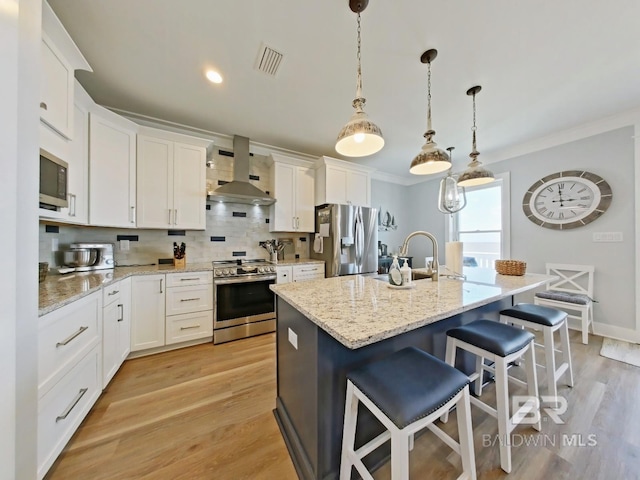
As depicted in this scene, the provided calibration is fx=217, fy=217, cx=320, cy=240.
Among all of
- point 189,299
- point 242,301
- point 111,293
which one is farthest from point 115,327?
point 242,301

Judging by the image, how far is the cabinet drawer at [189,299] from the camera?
2.35 metres

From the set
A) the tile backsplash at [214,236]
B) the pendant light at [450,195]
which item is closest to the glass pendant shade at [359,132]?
the pendant light at [450,195]

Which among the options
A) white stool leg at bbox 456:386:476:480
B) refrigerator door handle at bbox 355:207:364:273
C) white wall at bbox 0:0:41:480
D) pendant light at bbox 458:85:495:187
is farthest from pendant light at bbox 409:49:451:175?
white wall at bbox 0:0:41:480

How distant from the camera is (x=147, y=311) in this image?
224cm

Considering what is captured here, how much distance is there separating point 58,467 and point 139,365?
39.4 inches

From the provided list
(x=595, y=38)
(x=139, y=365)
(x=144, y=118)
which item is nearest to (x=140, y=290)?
(x=139, y=365)

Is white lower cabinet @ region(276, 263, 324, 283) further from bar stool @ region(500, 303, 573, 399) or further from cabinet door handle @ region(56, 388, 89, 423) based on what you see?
bar stool @ region(500, 303, 573, 399)

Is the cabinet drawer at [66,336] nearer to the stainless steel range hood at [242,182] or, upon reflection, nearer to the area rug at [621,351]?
the stainless steel range hood at [242,182]

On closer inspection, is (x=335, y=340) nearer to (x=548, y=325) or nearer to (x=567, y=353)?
(x=548, y=325)

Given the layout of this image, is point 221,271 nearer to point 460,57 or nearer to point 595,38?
point 460,57

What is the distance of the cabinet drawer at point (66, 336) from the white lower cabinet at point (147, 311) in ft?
2.07

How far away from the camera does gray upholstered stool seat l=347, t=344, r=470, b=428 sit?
0.79 metres

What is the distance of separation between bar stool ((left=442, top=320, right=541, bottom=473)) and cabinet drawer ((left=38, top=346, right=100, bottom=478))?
7.25 feet

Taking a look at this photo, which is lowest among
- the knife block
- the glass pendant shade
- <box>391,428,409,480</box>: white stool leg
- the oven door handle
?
<box>391,428,409,480</box>: white stool leg
